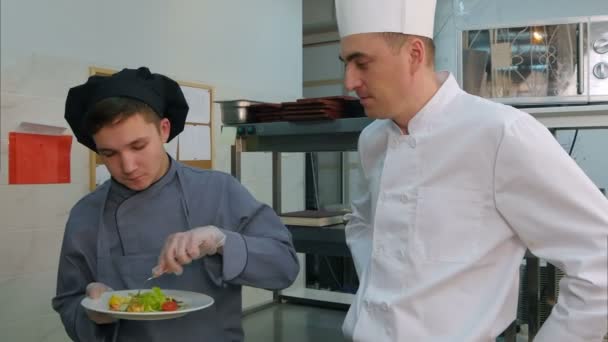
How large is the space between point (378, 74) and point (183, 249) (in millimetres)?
511

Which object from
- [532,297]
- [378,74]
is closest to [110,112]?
[378,74]

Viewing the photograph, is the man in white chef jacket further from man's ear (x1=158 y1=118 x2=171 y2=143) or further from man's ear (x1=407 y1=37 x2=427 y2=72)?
man's ear (x1=158 y1=118 x2=171 y2=143)

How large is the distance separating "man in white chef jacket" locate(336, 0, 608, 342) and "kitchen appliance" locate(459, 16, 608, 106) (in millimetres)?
1256

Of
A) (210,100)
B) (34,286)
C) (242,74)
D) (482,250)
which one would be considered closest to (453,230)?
(482,250)

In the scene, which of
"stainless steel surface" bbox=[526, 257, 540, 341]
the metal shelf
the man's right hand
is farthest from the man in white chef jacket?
the metal shelf

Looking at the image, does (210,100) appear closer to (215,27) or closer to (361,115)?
(215,27)

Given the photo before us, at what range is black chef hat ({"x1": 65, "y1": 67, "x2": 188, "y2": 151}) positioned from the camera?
1.14 meters

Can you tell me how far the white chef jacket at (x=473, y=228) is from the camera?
1.00 meters

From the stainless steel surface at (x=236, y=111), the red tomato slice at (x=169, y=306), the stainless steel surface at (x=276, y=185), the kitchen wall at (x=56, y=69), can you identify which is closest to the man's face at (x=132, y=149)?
the red tomato slice at (x=169, y=306)

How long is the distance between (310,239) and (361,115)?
19.9 inches

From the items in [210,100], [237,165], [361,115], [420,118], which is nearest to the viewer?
[420,118]

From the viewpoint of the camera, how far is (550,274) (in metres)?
1.88

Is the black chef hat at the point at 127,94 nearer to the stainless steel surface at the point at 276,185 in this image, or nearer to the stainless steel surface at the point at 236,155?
the stainless steel surface at the point at 236,155

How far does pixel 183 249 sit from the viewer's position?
104 cm
